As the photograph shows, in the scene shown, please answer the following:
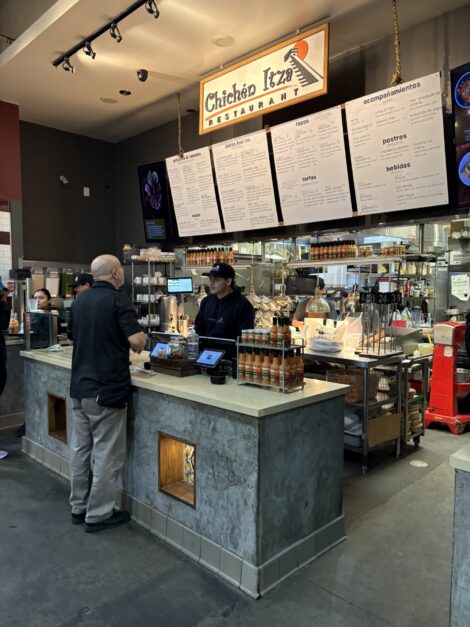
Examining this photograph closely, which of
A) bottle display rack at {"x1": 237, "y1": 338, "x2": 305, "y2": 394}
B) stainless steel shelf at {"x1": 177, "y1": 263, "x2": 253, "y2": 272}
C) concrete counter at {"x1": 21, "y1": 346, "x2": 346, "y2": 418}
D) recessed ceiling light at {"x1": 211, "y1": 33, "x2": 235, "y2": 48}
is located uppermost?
recessed ceiling light at {"x1": 211, "y1": 33, "x2": 235, "y2": 48}

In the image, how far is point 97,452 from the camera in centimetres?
307

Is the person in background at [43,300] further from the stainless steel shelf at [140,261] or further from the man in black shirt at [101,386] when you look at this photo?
the man in black shirt at [101,386]

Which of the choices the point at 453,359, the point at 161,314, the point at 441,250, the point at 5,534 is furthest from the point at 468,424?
the point at 5,534

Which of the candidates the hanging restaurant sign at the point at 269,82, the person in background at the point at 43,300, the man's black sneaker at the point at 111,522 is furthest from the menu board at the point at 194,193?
the man's black sneaker at the point at 111,522

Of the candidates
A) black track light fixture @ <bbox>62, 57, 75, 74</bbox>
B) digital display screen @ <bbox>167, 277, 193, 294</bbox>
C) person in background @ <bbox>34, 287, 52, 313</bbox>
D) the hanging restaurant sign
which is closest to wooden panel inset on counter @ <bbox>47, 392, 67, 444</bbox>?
person in background @ <bbox>34, 287, 52, 313</bbox>

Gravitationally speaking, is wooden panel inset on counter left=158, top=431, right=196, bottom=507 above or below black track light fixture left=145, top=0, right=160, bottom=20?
below

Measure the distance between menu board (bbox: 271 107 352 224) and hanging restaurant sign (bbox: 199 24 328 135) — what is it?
0.42 m

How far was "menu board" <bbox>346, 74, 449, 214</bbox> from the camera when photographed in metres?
3.68

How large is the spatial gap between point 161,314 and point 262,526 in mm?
4607

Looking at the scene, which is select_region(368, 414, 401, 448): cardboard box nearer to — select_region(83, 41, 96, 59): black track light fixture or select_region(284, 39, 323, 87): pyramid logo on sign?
select_region(284, 39, 323, 87): pyramid logo on sign

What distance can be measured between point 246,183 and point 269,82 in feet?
3.80

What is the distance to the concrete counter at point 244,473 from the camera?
8.16ft

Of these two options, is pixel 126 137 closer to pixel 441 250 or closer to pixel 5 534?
pixel 441 250

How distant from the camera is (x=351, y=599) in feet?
8.00
